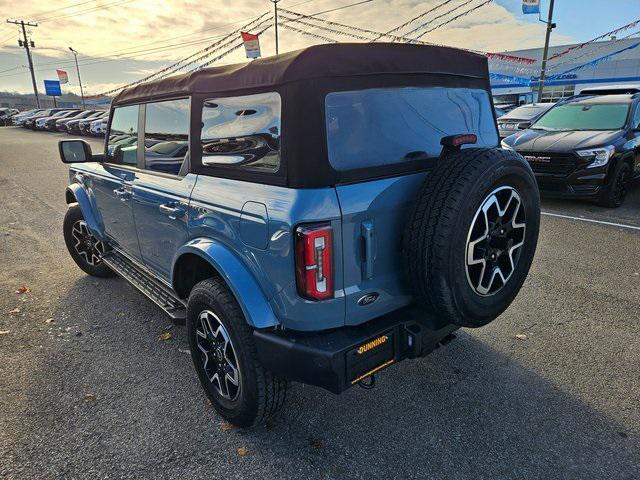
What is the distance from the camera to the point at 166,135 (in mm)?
2953

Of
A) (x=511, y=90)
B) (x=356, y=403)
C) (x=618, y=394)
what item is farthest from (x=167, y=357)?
(x=511, y=90)

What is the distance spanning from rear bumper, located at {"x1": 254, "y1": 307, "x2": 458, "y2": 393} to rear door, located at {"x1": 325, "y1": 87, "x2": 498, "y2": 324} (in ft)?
0.31

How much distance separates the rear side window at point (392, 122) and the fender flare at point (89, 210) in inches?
118

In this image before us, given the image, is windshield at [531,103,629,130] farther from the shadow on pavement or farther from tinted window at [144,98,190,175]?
tinted window at [144,98,190,175]

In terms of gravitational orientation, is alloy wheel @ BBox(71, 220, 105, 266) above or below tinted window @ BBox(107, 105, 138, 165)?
below

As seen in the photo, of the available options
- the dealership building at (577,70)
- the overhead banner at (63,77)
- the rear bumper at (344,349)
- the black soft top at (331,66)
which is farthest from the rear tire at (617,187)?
the overhead banner at (63,77)

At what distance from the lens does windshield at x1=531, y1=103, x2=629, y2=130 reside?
7.57m

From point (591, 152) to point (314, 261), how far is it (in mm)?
6648

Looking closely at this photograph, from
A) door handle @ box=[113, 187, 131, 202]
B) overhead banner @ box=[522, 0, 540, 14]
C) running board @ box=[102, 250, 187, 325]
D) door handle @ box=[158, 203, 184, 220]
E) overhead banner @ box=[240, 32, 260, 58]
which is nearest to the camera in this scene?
door handle @ box=[158, 203, 184, 220]

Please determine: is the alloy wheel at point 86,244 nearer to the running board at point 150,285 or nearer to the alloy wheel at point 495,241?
the running board at point 150,285

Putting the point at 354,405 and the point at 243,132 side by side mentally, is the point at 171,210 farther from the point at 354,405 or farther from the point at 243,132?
the point at 354,405

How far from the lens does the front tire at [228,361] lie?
7.37ft

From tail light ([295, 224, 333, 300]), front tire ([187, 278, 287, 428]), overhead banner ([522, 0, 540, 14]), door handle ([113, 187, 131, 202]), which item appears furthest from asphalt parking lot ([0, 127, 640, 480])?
overhead banner ([522, 0, 540, 14])

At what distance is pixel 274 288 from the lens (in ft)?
6.81
